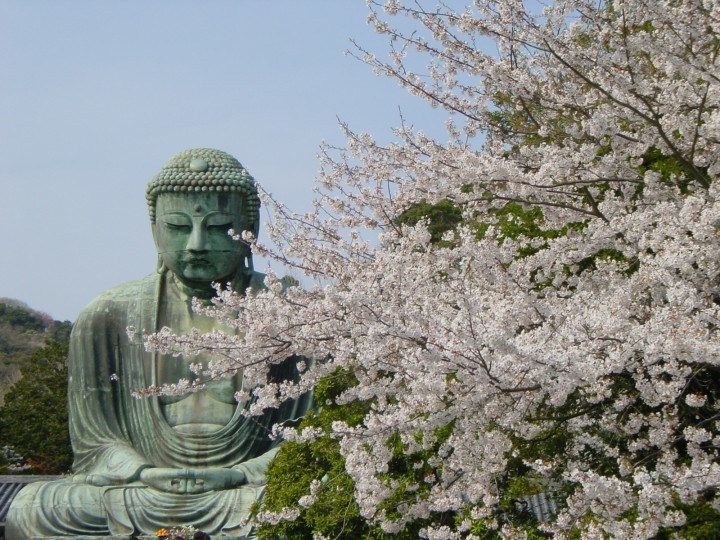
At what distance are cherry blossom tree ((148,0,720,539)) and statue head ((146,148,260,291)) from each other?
2.15 metres

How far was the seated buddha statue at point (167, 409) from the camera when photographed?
815 centimetres

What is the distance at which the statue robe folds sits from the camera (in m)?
8.10

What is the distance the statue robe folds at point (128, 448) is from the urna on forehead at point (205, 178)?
26.7 inches

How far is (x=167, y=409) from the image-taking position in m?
8.89

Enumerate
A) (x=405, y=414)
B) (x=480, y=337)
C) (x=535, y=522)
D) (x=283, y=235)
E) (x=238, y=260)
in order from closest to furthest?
(x=480, y=337)
(x=405, y=414)
(x=535, y=522)
(x=283, y=235)
(x=238, y=260)

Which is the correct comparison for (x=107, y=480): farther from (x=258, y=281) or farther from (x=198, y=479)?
(x=258, y=281)

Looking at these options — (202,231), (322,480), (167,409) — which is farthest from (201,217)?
(322,480)

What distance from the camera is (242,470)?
8.30m

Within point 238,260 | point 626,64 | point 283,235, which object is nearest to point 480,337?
point 626,64

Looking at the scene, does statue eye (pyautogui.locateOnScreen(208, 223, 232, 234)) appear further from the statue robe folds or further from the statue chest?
the statue chest

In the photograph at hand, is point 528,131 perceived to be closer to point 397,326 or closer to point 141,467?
point 397,326

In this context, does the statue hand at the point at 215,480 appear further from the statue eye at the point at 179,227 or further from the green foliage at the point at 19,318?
the green foliage at the point at 19,318

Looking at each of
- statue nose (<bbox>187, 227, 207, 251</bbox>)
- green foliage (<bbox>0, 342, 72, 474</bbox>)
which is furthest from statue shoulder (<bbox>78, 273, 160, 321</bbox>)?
green foliage (<bbox>0, 342, 72, 474</bbox>)

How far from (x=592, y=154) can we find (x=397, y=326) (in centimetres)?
151
